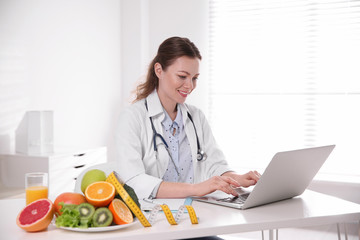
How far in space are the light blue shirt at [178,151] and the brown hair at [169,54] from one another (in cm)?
21

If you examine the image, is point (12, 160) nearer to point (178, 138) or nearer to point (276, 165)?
point (178, 138)

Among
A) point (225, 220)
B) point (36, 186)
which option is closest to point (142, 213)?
point (225, 220)

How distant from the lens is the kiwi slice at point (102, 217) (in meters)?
1.31

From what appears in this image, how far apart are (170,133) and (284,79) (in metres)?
2.24

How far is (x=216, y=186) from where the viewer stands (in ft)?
5.70

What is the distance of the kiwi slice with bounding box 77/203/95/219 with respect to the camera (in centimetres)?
131

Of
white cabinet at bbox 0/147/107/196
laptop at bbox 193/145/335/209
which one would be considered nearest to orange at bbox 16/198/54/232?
laptop at bbox 193/145/335/209

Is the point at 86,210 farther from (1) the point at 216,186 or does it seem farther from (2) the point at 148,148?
(2) the point at 148,148

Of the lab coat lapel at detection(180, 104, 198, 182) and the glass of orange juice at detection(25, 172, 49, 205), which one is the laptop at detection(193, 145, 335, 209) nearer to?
the lab coat lapel at detection(180, 104, 198, 182)

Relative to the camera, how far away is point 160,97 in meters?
2.27

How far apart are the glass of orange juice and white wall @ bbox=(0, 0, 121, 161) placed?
187cm

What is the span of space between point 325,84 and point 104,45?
224 cm

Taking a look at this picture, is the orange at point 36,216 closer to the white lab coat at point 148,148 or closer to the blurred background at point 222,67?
the white lab coat at point 148,148

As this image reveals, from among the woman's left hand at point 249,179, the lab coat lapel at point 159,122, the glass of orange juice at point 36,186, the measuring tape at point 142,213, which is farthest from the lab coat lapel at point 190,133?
the glass of orange juice at point 36,186
